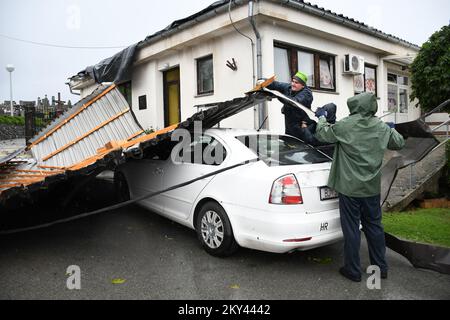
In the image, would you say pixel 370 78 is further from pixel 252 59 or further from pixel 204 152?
pixel 204 152

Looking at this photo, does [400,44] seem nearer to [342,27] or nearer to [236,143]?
[342,27]

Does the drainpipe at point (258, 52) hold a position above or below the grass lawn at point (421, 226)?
above

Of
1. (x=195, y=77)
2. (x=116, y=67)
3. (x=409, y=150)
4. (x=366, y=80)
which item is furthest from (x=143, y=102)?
(x=409, y=150)

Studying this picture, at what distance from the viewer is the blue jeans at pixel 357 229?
10.9 ft

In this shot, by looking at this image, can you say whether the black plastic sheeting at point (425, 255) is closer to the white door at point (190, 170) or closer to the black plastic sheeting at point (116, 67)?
the white door at point (190, 170)

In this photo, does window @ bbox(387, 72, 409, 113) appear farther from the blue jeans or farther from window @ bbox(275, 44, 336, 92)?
the blue jeans

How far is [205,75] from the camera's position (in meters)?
9.70

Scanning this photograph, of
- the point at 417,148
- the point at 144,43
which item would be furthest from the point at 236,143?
the point at 144,43

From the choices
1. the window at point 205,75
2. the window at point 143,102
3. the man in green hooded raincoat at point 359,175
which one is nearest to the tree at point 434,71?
the window at point 205,75

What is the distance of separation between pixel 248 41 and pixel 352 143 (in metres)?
5.52

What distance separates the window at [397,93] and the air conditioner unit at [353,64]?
3907 millimetres

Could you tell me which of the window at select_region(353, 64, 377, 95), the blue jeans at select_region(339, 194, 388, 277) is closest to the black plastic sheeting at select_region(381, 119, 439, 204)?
the blue jeans at select_region(339, 194, 388, 277)

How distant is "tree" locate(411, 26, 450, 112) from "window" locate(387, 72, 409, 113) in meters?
4.44

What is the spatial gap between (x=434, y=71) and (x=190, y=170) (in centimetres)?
747
